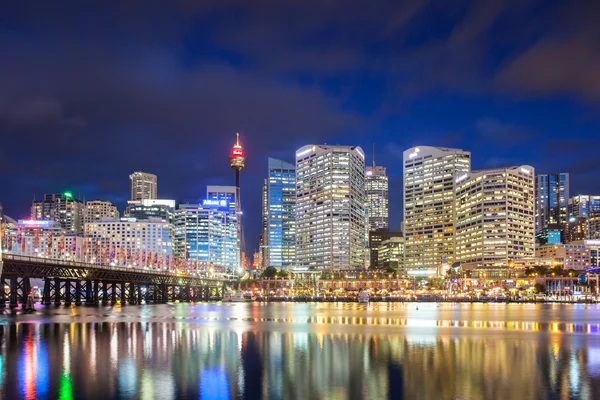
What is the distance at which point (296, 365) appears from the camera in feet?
166

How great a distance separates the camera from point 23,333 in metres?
76.8

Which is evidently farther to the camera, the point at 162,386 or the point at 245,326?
the point at 245,326

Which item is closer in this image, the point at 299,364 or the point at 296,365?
the point at 296,365

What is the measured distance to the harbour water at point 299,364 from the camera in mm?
39781

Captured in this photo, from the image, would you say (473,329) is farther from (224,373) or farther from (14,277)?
(14,277)

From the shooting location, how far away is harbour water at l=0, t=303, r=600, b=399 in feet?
131

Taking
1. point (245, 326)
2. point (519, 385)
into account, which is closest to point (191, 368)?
point (519, 385)

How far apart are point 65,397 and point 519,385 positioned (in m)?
28.1

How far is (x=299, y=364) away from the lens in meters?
50.9

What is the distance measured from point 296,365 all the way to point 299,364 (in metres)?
0.37

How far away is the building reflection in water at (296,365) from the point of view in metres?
40.0

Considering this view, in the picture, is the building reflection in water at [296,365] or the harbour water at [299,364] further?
the building reflection in water at [296,365]

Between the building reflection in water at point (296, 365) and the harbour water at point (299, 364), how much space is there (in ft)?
0.29

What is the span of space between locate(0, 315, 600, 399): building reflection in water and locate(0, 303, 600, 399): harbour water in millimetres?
88
